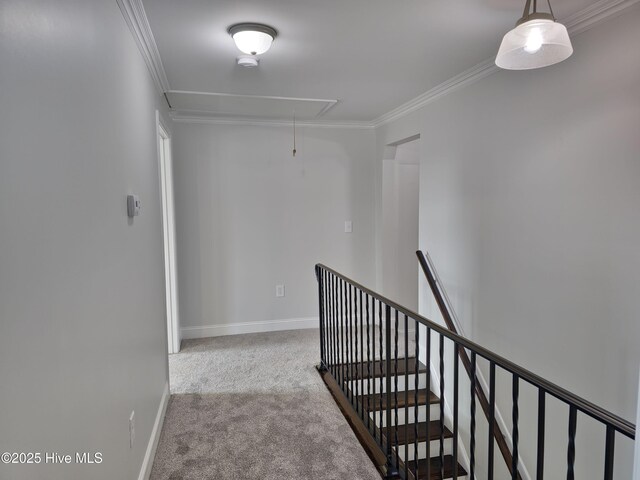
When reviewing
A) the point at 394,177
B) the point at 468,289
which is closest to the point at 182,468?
the point at 468,289

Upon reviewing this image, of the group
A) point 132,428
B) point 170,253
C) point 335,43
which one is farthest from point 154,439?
point 335,43

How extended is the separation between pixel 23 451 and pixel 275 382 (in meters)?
2.38

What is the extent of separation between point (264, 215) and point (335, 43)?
7.32 ft

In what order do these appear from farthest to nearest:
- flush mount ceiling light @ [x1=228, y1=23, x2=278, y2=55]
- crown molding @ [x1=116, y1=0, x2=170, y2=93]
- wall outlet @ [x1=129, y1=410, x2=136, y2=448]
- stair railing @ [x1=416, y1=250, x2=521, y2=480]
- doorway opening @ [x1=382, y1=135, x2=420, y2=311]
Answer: doorway opening @ [x1=382, y1=135, x2=420, y2=311] < stair railing @ [x1=416, y1=250, x2=521, y2=480] < flush mount ceiling light @ [x1=228, y1=23, x2=278, y2=55] < crown molding @ [x1=116, y1=0, x2=170, y2=93] < wall outlet @ [x1=129, y1=410, x2=136, y2=448]

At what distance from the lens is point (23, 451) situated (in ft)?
2.51

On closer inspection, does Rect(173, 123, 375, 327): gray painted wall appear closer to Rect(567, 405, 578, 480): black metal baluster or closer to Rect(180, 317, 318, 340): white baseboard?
Rect(180, 317, 318, 340): white baseboard

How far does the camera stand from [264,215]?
418 centimetres

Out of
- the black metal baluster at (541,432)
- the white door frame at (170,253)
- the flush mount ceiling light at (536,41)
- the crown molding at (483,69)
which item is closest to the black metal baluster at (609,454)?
the black metal baluster at (541,432)

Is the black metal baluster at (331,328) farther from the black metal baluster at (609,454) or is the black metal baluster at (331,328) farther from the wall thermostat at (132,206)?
the black metal baluster at (609,454)

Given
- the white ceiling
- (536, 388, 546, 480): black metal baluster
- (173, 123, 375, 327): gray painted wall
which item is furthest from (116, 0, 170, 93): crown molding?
(536, 388, 546, 480): black metal baluster

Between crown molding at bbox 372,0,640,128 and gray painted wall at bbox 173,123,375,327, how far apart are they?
740mm

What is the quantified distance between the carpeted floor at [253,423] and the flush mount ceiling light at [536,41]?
79.0 inches

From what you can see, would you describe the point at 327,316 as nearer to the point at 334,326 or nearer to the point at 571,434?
the point at 334,326

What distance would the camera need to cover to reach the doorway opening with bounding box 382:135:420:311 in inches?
170
